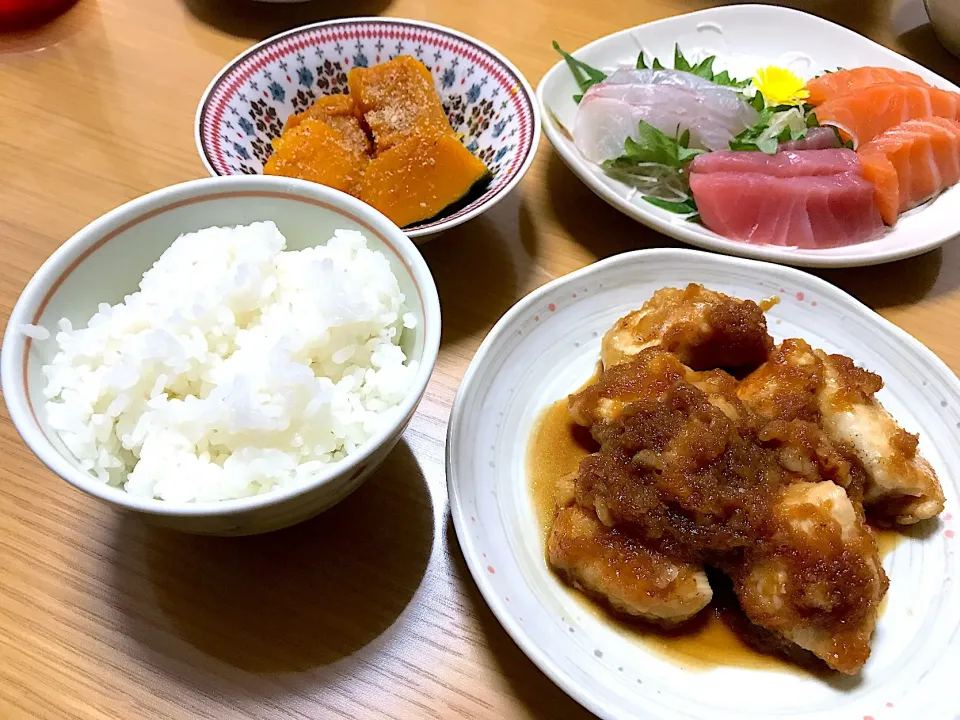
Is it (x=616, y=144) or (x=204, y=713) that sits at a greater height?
(x=616, y=144)

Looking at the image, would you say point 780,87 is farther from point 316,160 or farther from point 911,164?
point 316,160

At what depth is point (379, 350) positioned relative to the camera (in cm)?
141

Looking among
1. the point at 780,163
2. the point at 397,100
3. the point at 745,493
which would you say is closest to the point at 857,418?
the point at 745,493

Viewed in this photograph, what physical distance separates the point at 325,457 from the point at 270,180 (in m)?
0.63

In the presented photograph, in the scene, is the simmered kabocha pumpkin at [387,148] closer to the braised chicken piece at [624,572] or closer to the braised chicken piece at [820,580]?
the braised chicken piece at [624,572]

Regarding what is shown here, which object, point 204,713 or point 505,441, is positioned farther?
point 505,441

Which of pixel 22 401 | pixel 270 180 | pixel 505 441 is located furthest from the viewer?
pixel 505 441

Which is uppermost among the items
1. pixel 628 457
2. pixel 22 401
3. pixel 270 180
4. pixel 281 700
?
pixel 270 180

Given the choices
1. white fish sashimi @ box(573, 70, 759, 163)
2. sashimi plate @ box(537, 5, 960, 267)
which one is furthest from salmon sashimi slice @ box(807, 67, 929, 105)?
white fish sashimi @ box(573, 70, 759, 163)

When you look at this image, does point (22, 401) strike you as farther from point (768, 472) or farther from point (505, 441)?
point (768, 472)

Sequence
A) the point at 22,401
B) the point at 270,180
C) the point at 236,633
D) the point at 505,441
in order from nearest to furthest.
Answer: the point at 22,401 < the point at 236,633 < the point at 270,180 < the point at 505,441

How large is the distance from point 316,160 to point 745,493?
1.37m

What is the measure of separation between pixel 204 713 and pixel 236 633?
0.15 metres

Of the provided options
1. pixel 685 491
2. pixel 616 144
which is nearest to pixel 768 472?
pixel 685 491
